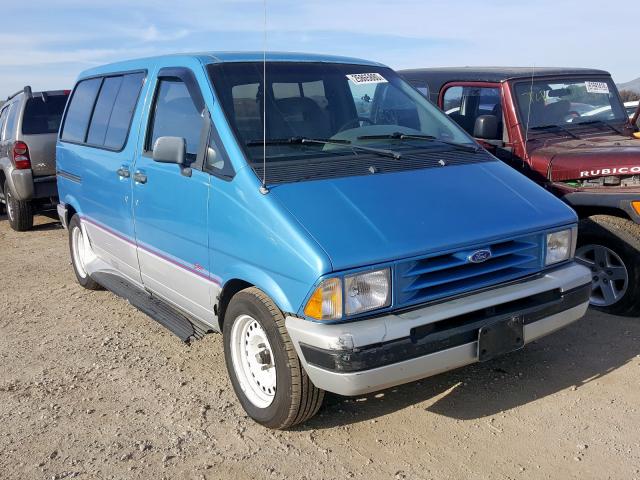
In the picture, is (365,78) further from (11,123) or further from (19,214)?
(11,123)

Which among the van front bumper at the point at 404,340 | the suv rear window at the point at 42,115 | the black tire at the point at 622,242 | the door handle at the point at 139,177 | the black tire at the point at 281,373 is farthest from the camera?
the suv rear window at the point at 42,115

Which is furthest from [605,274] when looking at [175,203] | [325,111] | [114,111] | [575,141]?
[114,111]

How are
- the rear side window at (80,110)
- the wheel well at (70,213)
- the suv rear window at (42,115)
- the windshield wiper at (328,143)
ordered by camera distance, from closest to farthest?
the windshield wiper at (328,143), the rear side window at (80,110), the wheel well at (70,213), the suv rear window at (42,115)

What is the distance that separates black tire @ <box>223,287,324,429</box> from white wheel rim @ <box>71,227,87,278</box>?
316 cm

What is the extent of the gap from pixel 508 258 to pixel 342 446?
4.42 ft

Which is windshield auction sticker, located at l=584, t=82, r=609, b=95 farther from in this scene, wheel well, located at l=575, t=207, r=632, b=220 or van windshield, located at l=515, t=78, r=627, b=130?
wheel well, located at l=575, t=207, r=632, b=220

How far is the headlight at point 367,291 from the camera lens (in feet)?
9.75

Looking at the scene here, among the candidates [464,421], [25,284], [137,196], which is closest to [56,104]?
[25,284]

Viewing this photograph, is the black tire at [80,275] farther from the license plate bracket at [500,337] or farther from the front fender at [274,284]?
the license plate bracket at [500,337]

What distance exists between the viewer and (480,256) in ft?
10.6

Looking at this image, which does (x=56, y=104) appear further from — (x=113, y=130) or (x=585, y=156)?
(x=585, y=156)

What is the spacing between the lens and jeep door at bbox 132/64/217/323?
3.81m

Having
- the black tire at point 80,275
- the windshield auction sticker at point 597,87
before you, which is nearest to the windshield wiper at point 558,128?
the windshield auction sticker at point 597,87

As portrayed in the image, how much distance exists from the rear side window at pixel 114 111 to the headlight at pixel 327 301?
250 centimetres
